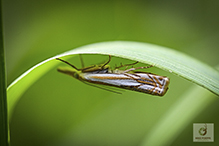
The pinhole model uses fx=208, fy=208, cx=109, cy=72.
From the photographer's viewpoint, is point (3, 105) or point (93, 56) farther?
point (93, 56)

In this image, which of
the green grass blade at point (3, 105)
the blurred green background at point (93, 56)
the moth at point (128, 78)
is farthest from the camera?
the blurred green background at point (93, 56)

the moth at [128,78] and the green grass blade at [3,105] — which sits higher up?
the moth at [128,78]

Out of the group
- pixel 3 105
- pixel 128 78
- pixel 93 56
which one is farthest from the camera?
pixel 93 56

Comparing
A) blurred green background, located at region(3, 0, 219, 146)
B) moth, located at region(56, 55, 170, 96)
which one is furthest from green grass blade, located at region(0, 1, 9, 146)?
blurred green background, located at region(3, 0, 219, 146)

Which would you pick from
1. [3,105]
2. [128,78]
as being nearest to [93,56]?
[128,78]

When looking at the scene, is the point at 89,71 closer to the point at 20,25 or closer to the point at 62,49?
the point at 62,49

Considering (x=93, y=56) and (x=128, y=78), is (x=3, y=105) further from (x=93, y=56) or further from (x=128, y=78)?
(x=93, y=56)

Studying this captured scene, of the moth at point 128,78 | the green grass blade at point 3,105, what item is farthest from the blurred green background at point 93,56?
the green grass blade at point 3,105

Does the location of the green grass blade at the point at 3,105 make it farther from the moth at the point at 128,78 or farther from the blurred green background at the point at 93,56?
the blurred green background at the point at 93,56
